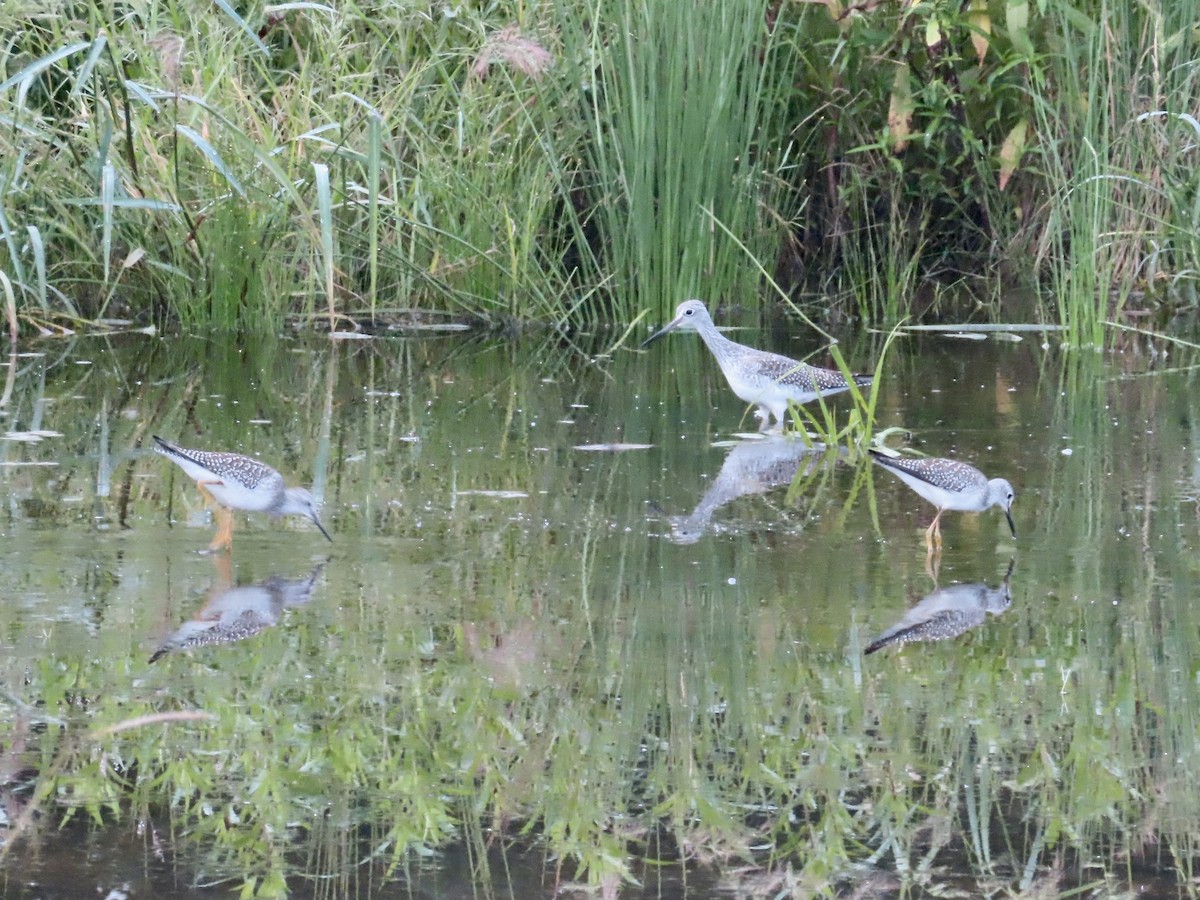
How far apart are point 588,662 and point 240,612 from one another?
1034 millimetres

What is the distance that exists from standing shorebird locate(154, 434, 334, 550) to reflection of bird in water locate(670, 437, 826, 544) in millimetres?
1210

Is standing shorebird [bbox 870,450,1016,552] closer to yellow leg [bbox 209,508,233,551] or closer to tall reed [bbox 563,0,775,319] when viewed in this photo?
yellow leg [bbox 209,508,233,551]

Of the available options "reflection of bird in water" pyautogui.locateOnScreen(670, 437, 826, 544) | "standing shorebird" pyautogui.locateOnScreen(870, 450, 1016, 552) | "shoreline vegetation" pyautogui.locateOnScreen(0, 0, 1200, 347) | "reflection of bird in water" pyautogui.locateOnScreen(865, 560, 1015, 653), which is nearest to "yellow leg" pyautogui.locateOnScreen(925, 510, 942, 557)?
"standing shorebird" pyautogui.locateOnScreen(870, 450, 1016, 552)

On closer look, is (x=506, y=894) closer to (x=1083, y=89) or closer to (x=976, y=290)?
(x=1083, y=89)

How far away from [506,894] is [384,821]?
39 cm

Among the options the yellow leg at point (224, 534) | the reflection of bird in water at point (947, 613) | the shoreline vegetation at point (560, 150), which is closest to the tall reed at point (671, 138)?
the shoreline vegetation at point (560, 150)

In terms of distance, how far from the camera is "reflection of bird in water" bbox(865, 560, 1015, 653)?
492 cm

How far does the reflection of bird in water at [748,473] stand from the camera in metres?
6.23

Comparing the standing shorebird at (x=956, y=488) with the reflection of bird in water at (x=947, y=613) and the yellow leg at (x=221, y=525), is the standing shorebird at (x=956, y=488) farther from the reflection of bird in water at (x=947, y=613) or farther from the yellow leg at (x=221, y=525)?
the yellow leg at (x=221, y=525)

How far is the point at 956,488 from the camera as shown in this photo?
6062 mm

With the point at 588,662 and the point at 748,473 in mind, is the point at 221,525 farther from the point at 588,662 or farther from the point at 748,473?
the point at 748,473

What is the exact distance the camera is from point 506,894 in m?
3.35

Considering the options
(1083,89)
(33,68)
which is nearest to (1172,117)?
(1083,89)

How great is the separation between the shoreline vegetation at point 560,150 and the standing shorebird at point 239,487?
3.58m
